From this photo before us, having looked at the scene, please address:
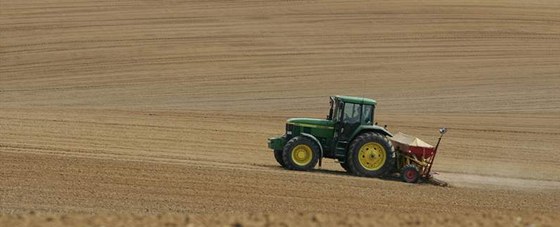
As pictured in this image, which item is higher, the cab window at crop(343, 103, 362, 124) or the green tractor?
the cab window at crop(343, 103, 362, 124)

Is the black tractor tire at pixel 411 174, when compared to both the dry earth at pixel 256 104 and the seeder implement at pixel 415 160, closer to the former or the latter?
the seeder implement at pixel 415 160

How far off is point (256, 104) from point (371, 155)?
39.1ft

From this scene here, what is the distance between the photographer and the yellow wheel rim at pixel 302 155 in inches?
797

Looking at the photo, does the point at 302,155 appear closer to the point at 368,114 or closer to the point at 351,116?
the point at 351,116

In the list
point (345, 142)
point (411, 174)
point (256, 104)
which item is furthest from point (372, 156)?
point (256, 104)

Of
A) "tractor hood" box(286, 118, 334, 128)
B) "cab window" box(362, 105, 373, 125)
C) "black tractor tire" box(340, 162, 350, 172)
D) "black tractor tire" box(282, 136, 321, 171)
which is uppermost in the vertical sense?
"cab window" box(362, 105, 373, 125)

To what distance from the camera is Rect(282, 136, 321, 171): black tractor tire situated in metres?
20.2

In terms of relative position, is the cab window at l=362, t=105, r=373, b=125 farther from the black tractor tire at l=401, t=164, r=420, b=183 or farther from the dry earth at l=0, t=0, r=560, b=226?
the black tractor tire at l=401, t=164, r=420, b=183

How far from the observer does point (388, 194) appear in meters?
17.8

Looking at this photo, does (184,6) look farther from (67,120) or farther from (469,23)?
(67,120)

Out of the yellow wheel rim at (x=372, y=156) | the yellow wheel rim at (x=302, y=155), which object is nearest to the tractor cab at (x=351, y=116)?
the yellow wheel rim at (x=372, y=156)

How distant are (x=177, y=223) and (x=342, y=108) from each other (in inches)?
387

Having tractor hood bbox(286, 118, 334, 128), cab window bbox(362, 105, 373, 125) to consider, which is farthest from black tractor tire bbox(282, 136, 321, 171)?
cab window bbox(362, 105, 373, 125)

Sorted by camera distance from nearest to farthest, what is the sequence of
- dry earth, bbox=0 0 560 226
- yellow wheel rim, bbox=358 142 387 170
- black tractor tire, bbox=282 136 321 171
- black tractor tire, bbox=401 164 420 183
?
dry earth, bbox=0 0 560 226
black tractor tire, bbox=401 164 420 183
yellow wheel rim, bbox=358 142 387 170
black tractor tire, bbox=282 136 321 171
